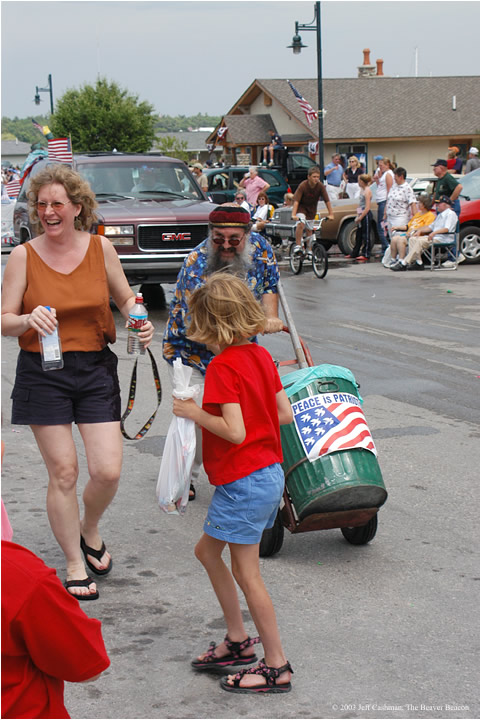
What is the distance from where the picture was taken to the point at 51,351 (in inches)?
166

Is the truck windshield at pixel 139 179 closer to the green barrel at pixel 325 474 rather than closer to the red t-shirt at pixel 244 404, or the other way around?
the green barrel at pixel 325 474

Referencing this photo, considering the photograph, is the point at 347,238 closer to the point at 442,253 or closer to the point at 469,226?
the point at 442,253

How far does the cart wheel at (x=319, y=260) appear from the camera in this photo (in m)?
17.4

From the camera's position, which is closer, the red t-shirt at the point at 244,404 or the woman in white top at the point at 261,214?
the red t-shirt at the point at 244,404

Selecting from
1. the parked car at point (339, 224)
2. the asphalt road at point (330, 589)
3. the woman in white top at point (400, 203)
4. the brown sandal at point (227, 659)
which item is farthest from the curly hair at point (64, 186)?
the parked car at point (339, 224)

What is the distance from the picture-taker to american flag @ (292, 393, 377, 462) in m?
4.57

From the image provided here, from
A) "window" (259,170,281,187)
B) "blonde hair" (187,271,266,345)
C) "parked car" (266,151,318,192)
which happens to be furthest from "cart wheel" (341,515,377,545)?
"parked car" (266,151,318,192)

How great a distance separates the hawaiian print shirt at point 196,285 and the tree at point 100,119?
5433cm

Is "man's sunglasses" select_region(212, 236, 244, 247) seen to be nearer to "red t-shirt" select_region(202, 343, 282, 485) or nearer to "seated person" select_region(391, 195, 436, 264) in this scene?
"red t-shirt" select_region(202, 343, 282, 485)

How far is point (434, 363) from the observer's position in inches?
382

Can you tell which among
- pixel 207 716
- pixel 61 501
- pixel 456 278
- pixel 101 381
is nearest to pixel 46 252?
pixel 101 381

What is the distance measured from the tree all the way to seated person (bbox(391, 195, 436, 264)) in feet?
137

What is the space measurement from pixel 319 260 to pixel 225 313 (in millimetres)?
14423

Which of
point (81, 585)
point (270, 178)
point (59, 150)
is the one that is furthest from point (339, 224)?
point (81, 585)
